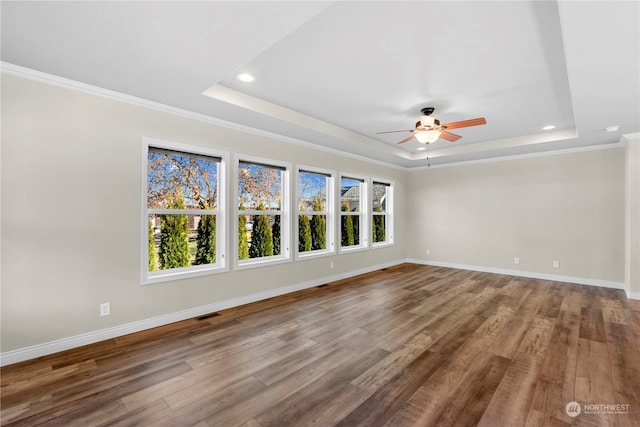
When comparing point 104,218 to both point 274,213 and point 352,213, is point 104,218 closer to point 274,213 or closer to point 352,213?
point 274,213

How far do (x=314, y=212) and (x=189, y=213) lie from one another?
7.84ft

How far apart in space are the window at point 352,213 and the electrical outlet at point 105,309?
4067 millimetres

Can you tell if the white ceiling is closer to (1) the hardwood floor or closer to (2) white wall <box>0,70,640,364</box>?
(2) white wall <box>0,70,640,364</box>

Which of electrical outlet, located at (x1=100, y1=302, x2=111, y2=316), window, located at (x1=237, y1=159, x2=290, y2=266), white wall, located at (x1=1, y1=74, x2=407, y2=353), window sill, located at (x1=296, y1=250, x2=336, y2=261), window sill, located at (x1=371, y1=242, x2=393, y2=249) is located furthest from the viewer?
window sill, located at (x1=371, y1=242, x2=393, y2=249)

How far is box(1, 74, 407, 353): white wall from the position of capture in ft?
8.54

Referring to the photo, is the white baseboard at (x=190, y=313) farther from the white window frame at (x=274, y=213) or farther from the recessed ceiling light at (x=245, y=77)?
the recessed ceiling light at (x=245, y=77)

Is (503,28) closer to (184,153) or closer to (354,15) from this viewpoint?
(354,15)

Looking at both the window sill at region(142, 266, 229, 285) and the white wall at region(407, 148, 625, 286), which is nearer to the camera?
the window sill at region(142, 266, 229, 285)

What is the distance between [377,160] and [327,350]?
4877 millimetres

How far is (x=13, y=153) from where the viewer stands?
2594 mm

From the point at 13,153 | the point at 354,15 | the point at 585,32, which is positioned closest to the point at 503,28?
the point at 585,32

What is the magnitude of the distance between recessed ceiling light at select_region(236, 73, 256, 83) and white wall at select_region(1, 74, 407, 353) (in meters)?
1.05

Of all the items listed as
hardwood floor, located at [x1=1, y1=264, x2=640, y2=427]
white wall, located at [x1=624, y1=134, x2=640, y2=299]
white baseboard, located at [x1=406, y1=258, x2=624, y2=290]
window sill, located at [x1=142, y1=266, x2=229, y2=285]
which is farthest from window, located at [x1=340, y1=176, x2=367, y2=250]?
white wall, located at [x1=624, y1=134, x2=640, y2=299]
